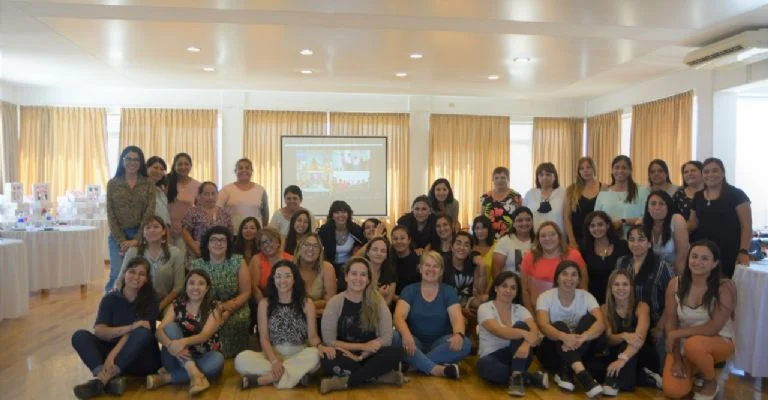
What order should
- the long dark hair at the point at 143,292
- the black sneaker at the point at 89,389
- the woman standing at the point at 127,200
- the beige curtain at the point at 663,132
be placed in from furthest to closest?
1. the beige curtain at the point at 663,132
2. the woman standing at the point at 127,200
3. the long dark hair at the point at 143,292
4. the black sneaker at the point at 89,389

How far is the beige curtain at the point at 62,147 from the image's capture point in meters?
9.84

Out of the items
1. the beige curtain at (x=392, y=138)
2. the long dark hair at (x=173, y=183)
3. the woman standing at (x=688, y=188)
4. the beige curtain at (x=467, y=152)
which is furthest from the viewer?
the beige curtain at (x=467, y=152)

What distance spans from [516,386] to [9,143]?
8.87 metres

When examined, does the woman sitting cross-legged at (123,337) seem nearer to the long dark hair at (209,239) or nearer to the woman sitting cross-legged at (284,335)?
the long dark hair at (209,239)

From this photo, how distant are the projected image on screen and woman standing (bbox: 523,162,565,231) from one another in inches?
211

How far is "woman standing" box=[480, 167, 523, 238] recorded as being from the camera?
5.29 metres

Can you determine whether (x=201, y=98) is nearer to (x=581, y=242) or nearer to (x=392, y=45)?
(x=392, y=45)

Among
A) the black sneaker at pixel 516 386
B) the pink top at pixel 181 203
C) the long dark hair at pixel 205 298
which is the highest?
the pink top at pixel 181 203

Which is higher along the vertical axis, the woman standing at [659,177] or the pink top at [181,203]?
the woman standing at [659,177]

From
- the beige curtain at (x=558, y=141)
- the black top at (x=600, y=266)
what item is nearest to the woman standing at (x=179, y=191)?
the black top at (x=600, y=266)

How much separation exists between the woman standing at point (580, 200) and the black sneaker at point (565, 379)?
1270 mm

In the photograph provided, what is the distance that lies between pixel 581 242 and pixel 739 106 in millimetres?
5384

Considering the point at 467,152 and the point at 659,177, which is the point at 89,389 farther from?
the point at 467,152

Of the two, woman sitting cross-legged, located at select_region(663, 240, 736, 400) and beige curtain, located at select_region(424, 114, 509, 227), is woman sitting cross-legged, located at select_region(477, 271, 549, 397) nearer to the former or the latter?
woman sitting cross-legged, located at select_region(663, 240, 736, 400)
